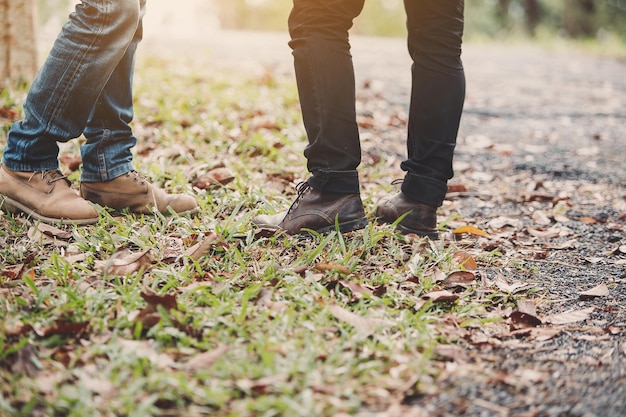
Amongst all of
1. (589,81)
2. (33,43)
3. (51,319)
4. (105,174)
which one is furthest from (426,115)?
(589,81)

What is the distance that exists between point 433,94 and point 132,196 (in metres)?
1.23

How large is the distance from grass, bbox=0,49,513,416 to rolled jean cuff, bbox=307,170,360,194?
0.17m

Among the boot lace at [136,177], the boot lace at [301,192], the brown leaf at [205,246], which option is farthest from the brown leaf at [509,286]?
the boot lace at [136,177]

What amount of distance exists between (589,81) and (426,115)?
578 cm

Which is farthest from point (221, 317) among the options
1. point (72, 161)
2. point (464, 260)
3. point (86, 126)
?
point (72, 161)

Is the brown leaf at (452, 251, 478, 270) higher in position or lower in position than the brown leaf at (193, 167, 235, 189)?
lower

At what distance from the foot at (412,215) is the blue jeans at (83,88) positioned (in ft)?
3.65

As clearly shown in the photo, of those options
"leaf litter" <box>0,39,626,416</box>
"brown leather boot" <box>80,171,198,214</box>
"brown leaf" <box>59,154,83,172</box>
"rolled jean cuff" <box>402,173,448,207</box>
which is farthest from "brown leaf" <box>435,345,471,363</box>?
"brown leaf" <box>59,154,83,172</box>

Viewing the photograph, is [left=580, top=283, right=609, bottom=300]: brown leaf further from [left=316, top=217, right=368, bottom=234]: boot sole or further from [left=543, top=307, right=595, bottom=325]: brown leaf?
[left=316, top=217, right=368, bottom=234]: boot sole

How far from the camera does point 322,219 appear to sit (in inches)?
87.8

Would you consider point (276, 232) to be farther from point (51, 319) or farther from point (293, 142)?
point (293, 142)

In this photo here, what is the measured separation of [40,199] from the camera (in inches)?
88.7

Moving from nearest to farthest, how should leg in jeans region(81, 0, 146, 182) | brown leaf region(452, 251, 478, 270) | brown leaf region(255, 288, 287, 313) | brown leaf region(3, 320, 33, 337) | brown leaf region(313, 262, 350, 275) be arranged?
1. brown leaf region(3, 320, 33, 337)
2. brown leaf region(255, 288, 287, 313)
3. brown leaf region(313, 262, 350, 275)
4. brown leaf region(452, 251, 478, 270)
5. leg in jeans region(81, 0, 146, 182)

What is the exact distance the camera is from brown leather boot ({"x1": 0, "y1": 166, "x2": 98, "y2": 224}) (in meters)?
2.26
